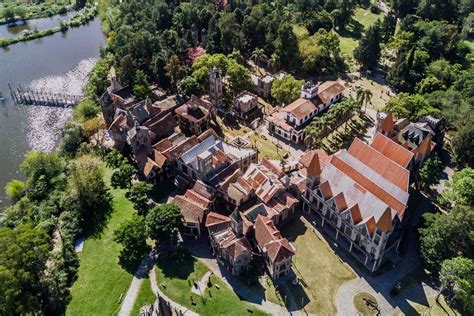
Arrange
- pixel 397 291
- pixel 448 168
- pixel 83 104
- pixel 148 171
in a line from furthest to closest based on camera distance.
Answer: pixel 83 104 < pixel 448 168 < pixel 148 171 < pixel 397 291

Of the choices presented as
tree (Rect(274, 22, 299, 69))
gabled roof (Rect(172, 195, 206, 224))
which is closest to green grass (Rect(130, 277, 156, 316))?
gabled roof (Rect(172, 195, 206, 224))

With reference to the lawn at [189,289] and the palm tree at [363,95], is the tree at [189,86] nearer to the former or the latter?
the palm tree at [363,95]

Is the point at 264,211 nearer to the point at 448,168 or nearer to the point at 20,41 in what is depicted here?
the point at 448,168

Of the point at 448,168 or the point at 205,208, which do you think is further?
the point at 448,168

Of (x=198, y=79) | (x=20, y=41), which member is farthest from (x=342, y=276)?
(x=20, y=41)

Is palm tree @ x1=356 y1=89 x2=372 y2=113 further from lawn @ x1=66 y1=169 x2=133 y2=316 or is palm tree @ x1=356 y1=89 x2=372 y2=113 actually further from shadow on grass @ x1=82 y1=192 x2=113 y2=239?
shadow on grass @ x1=82 y1=192 x2=113 y2=239
